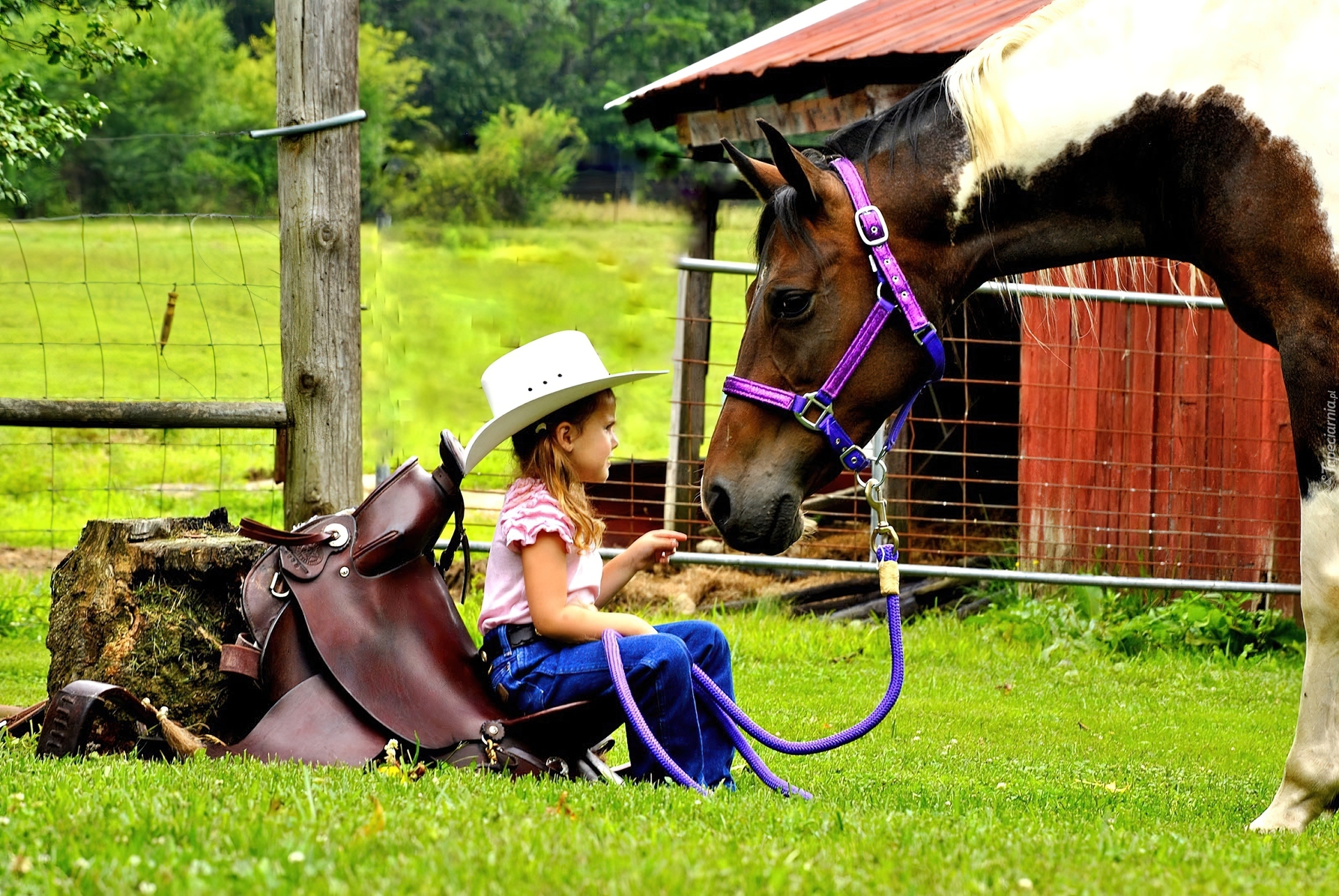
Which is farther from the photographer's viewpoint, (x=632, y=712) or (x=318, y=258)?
(x=318, y=258)

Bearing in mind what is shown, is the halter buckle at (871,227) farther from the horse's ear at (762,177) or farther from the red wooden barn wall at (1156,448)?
the red wooden barn wall at (1156,448)

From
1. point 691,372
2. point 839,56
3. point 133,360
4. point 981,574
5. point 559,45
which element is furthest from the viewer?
point 559,45

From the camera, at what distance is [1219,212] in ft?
10.1

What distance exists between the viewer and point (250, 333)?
2094 centimetres

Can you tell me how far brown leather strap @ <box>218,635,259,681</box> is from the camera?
3.14 m

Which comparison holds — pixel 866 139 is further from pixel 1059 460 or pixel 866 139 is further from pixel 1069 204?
pixel 1059 460

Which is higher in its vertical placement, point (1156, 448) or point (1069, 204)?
point (1069, 204)

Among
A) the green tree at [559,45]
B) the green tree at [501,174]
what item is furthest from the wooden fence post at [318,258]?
the green tree at [559,45]

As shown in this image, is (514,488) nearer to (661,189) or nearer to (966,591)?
(966,591)

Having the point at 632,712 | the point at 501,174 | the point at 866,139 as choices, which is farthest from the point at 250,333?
the point at 632,712

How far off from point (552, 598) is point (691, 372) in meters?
5.49

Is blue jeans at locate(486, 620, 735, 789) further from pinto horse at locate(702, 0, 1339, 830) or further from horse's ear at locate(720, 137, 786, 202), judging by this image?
horse's ear at locate(720, 137, 786, 202)

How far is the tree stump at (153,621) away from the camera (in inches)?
139

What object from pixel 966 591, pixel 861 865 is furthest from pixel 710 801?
pixel 966 591
